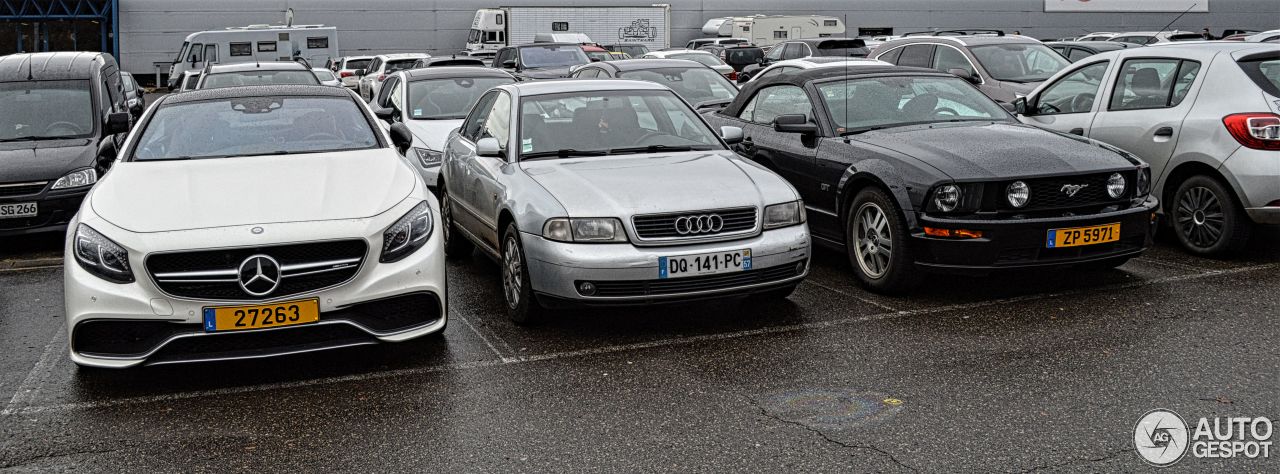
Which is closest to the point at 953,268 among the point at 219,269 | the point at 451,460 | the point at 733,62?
the point at 451,460

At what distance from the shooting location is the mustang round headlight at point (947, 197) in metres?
6.49

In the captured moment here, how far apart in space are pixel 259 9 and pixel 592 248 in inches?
1712

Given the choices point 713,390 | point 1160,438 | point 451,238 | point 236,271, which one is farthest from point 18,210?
point 1160,438

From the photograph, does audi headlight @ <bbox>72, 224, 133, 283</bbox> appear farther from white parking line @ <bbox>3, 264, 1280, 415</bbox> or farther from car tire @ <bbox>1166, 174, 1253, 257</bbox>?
car tire @ <bbox>1166, 174, 1253, 257</bbox>

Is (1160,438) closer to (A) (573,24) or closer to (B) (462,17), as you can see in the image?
(A) (573,24)

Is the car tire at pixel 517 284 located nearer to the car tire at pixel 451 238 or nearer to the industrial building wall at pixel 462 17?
the car tire at pixel 451 238

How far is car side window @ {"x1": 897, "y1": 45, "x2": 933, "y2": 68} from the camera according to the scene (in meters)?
15.1

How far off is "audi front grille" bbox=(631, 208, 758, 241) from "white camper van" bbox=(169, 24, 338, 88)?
24474 millimetres

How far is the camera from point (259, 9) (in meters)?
45.6

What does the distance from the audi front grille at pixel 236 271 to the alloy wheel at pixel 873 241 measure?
3.36 meters

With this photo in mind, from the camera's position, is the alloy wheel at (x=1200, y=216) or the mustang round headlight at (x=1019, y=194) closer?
the mustang round headlight at (x=1019, y=194)

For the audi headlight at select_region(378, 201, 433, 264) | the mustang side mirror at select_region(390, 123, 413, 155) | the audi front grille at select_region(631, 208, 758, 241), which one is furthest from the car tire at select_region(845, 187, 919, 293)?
the mustang side mirror at select_region(390, 123, 413, 155)

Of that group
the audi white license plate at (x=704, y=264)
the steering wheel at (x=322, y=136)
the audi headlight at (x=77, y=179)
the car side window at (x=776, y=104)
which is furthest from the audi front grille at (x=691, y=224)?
the audi headlight at (x=77, y=179)

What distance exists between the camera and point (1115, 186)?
6.74m
